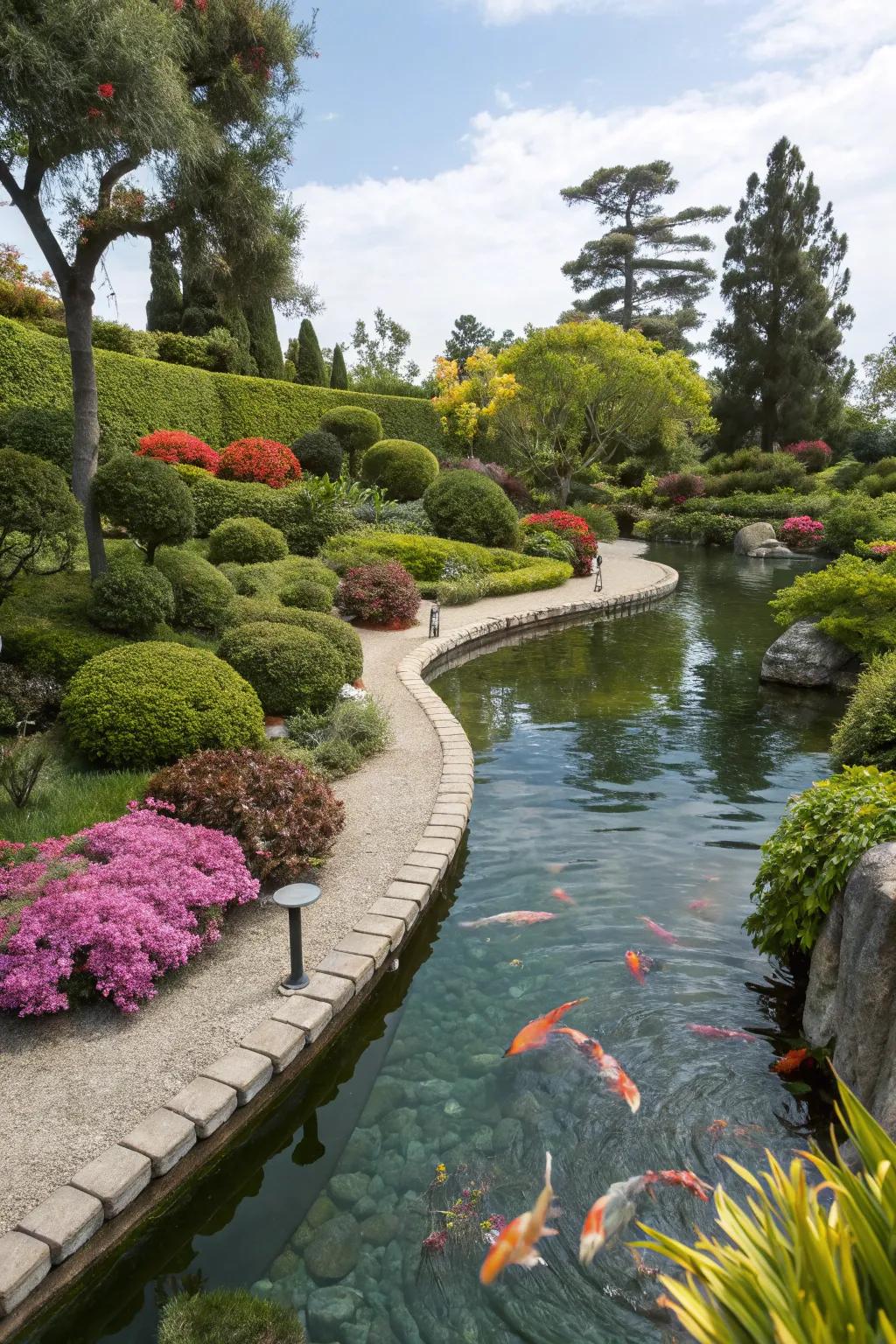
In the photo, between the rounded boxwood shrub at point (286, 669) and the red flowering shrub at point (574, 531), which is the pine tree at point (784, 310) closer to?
the red flowering shrub at point (574, 531)

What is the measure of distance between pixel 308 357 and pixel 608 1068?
28458 mm

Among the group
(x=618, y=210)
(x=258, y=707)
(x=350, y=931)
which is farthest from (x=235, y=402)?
(x=618, y=210)

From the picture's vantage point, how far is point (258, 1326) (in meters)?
2.30

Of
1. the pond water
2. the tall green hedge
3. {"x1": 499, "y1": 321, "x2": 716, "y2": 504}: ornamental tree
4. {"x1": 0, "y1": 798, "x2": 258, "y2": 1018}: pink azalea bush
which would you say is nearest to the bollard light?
the pond water

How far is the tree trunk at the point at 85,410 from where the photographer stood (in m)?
7.59

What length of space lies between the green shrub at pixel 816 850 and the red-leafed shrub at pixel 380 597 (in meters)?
8.40

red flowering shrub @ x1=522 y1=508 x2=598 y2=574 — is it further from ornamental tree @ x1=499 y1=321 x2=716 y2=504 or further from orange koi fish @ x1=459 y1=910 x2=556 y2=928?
orange koi fish @ x1=459 y1=910 x2=556 y2=928

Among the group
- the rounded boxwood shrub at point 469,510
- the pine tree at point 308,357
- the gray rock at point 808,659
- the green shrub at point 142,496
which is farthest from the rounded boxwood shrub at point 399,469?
the green shrub at point 142,496

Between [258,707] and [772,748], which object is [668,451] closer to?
[772,748]

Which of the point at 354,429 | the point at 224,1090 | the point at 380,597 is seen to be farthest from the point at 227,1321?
the point at 354,429

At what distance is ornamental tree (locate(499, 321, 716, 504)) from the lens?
70.1 ft

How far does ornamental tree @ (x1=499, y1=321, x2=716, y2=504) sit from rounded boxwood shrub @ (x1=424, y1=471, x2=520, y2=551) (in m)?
6.20

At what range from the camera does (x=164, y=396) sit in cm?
1820

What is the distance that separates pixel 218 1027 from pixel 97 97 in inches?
275
